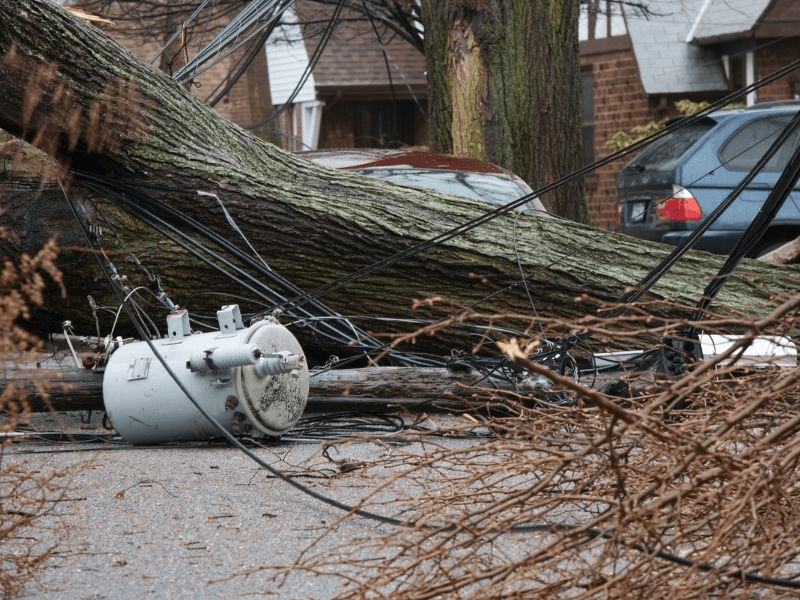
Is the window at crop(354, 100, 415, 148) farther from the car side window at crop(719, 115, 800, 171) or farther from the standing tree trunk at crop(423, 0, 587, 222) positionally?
the standing tree trunk at crop(423, 0, 587, 222)

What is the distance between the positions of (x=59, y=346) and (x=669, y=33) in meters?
15.8

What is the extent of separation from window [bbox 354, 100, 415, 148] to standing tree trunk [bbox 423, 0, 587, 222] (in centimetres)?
1957

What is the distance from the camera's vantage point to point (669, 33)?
905 inches

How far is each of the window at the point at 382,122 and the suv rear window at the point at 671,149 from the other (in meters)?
18.4

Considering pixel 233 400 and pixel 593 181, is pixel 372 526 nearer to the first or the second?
pixel 233 400

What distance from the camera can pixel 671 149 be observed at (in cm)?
1262

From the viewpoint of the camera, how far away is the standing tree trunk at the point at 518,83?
441 inches

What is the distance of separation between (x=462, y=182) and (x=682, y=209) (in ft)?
9.71

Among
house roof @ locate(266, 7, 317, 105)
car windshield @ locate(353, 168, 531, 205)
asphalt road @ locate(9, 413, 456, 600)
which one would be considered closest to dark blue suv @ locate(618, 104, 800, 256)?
car windshield @ locate(353, 168, 531, 205)

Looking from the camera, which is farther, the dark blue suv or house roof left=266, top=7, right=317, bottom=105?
house roof left=266, top=7, right=317, bottom=105

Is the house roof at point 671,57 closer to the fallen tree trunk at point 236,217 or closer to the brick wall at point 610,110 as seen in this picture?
the brick wall at point 610,110

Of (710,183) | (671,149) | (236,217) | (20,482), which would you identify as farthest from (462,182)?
(20,482)

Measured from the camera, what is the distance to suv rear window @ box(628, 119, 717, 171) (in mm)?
12383

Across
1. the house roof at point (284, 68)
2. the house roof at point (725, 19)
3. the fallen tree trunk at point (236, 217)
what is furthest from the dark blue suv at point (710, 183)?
the house roof at point (284, 68)
